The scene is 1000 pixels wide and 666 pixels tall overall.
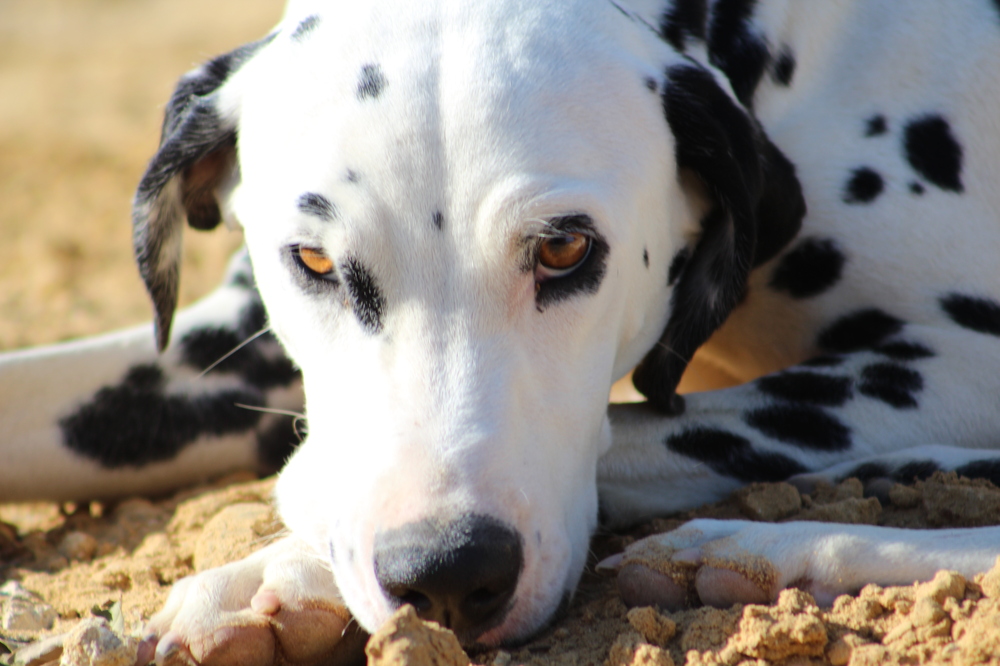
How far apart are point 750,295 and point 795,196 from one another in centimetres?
46

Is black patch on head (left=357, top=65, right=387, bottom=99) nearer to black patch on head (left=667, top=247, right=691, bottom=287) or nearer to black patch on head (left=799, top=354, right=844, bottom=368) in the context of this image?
black patch on head (left=667, top=247, right=691, bottom=287)

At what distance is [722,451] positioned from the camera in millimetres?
2910

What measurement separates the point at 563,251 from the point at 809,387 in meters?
1.02

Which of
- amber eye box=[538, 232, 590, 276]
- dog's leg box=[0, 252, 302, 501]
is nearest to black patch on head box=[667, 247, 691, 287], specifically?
amber eye box=[538, 232, 590, 276]

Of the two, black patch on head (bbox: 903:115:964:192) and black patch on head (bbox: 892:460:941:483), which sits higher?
black patch on head (bbox: 903:115:964:192)

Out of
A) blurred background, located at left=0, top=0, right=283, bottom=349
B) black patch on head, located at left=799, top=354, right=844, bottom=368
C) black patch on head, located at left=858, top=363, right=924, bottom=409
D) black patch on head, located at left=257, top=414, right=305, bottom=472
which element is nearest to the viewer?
black patch on head, located at left=858, top=363, right=924, bottom=409

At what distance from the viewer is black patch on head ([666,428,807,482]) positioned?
113 inches

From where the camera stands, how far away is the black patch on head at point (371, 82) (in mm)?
2435

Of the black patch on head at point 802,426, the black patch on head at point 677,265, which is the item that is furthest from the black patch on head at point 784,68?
the black patch on head at point 802,426

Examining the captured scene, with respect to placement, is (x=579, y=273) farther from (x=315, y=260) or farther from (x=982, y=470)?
(x=982, y=470)

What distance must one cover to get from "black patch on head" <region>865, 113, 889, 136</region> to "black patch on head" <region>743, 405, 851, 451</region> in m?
0.94

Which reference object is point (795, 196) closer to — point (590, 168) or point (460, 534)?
point (590, 168)

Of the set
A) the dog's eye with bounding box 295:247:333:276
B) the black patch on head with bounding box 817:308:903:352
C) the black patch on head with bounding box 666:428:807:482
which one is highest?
the dog's eye with bounding box 295:247:333:276

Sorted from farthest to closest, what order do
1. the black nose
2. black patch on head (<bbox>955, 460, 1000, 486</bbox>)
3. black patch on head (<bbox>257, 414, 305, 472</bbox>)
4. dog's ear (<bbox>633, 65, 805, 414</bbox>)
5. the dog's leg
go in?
black patch on head (<bbox>257, 414, 305, 472</bbox>), the dog's leg, dog's ear (<bbox>633, 65, 805, 414</bbox>), black patch on head (<bbox>955, 460, 1000, 486</bbox>), the black nose
